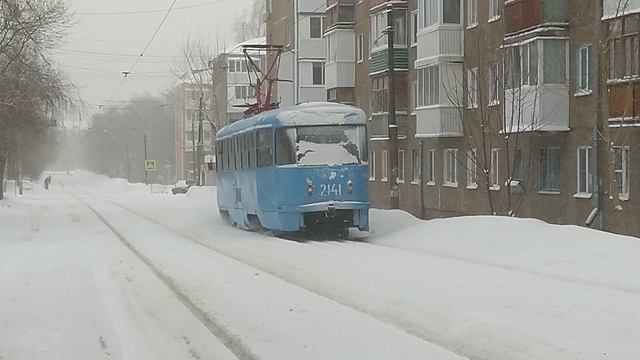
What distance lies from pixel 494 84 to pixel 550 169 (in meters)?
3.50

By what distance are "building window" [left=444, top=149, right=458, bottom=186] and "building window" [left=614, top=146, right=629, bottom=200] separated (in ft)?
35.7

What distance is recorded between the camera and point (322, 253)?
59.5 ft

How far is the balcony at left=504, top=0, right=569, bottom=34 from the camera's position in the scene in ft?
91.7

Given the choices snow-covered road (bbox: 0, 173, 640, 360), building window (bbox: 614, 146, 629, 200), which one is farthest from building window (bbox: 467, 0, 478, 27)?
snow-covered road (bbox: 0, 173, 640, 360)

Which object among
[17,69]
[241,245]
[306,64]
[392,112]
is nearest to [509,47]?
[392,112]

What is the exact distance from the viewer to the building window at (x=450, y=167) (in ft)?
118

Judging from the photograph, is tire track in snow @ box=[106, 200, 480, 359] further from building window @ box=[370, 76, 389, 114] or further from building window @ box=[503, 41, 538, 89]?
building window @ box=[370, 76, 389, 114]

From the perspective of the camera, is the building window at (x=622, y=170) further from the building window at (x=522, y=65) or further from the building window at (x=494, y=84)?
the building window at (x=494, y=84)

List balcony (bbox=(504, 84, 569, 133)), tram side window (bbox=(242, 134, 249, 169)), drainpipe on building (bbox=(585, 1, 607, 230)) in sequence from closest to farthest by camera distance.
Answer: drainpipe on building (bbox=(585, 1, 607, 230)), tram side window (bbox=(242, 134, 249, 169)), balcony (bbox=(504, 84, 569, 133))

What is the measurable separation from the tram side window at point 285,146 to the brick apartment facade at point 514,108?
20.1 ft

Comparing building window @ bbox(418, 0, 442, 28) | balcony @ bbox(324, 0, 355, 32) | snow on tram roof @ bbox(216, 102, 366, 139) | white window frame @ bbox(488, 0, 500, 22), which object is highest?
balcony @ bbox(324, 0, 355, 32)

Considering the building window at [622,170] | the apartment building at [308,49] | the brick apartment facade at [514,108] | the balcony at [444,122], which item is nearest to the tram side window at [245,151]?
the brick apartment facade at [514,108]

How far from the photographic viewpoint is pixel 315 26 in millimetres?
62062

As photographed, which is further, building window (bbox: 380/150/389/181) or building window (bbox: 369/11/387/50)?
building window (bbox: 380/150/389/181)
